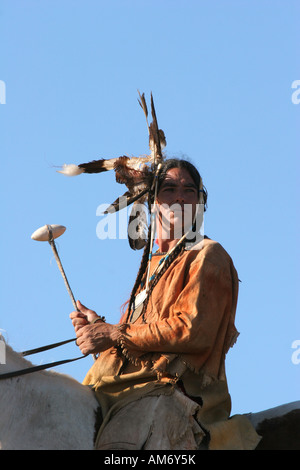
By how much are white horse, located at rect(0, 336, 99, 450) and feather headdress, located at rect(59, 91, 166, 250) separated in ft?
6.35

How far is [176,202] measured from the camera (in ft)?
24.1

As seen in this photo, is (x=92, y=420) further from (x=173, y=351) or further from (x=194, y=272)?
(x=194, y=272)

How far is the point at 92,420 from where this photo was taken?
6.18 metres

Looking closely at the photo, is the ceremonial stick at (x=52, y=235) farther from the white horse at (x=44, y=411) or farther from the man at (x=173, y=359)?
the white horse at (x=44, y=411)

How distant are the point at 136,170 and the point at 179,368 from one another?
77.2 inches

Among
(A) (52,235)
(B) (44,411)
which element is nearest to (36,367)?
(B) (44,411)

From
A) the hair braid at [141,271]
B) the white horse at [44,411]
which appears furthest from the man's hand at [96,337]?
the hair braid at [141,271]

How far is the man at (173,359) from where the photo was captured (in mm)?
6133

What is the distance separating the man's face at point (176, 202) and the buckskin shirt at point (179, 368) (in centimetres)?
41

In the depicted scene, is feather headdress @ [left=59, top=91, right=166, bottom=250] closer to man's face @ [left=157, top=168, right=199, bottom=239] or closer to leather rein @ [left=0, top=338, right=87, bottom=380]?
man's face @ [left=157, top=168, right=199, bottom=239]

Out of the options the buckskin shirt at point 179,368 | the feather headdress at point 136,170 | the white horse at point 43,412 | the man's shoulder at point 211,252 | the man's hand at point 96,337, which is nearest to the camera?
the white horse at point 43,412

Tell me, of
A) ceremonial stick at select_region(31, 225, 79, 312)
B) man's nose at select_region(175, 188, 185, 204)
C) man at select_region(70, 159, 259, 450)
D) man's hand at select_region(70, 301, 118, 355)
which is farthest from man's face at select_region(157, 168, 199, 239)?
man's hand at select_region(70, 301, 118, 355)

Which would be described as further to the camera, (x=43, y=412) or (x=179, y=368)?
(x=179, y=368)

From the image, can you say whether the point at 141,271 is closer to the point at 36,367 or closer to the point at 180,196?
the point at 180,196
